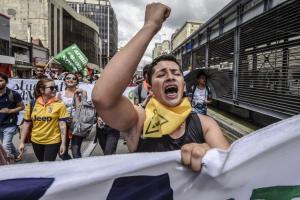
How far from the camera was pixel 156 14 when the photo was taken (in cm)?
181

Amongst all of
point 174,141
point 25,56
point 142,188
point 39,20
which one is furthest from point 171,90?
point 39,20

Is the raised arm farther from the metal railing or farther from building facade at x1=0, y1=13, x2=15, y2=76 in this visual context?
building facade at x1=0, y1=13, x2=15, y2=76

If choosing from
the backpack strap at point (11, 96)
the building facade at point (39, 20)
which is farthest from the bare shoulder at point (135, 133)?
the building facade at point (39, 20)

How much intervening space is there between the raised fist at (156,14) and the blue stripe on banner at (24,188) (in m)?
0.84

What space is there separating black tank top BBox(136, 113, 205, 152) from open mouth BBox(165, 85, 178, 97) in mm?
173

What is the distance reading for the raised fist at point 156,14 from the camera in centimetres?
180

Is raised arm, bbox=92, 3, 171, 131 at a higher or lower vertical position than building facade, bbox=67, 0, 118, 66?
lower

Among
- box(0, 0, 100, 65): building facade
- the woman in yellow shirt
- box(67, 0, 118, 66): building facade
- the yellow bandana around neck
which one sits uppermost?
box(67, 0, 118, 66): building facade

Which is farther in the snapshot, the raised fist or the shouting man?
the raised fist

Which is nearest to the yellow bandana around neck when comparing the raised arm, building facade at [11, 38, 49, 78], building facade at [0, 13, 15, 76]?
the raised arm

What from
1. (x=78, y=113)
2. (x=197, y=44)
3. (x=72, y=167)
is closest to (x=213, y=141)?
(x=72, y=167)

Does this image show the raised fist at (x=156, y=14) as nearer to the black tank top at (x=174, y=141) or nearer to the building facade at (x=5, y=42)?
the black tank top at (x=174, y=141)

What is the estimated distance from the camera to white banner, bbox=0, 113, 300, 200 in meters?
1.59

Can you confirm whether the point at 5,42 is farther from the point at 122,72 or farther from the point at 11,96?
the point at 122,72
